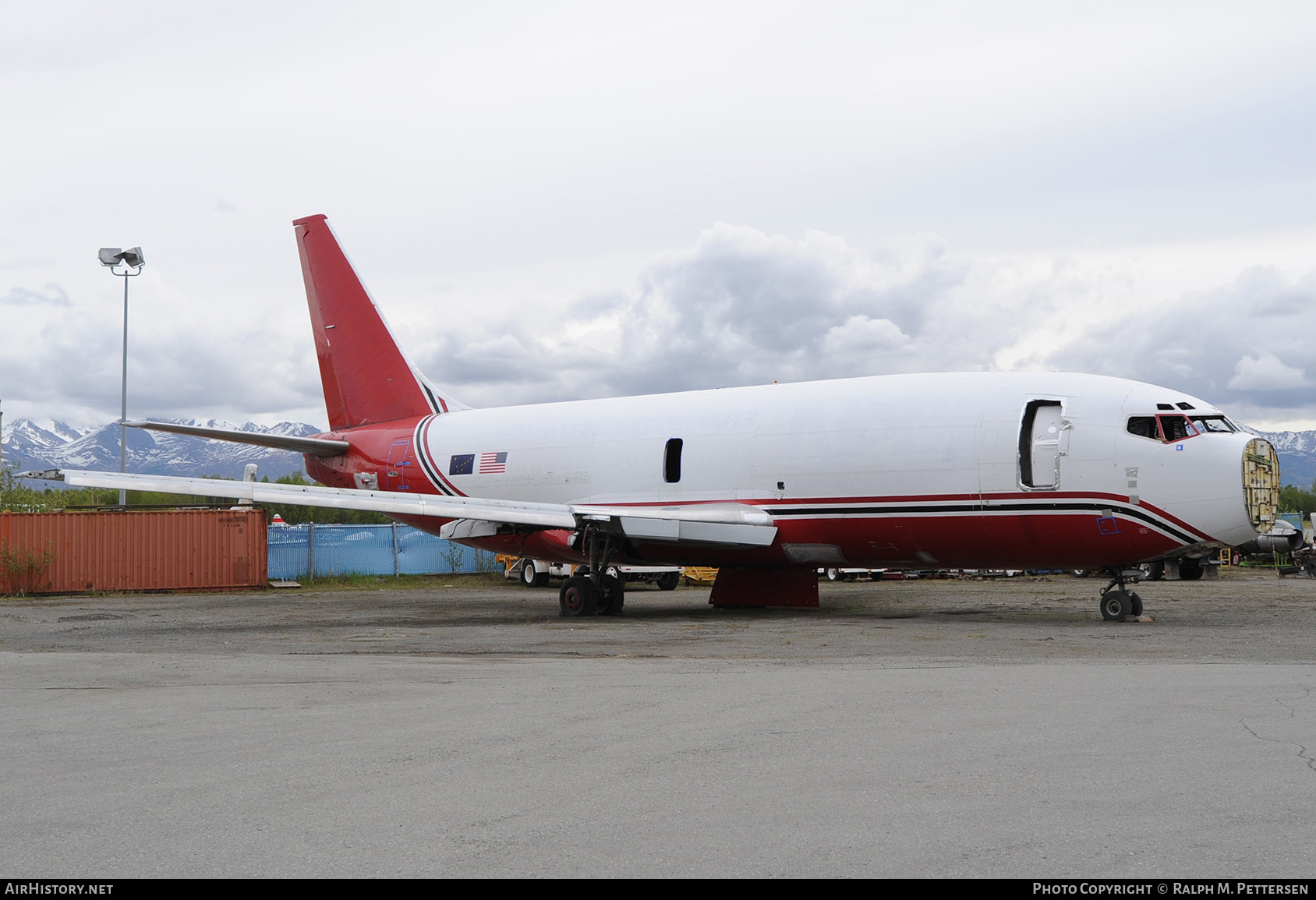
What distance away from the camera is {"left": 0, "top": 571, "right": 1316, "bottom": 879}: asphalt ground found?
4.71 m

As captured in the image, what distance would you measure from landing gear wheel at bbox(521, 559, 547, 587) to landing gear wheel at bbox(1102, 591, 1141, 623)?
64.0ft

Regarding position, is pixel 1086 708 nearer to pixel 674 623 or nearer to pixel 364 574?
pixel 674 623

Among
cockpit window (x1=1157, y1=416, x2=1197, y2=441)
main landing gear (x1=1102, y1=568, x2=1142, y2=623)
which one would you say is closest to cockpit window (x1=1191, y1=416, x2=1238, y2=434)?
cockpit window (x1=1157, y1=416, x2=1197, y2=441)

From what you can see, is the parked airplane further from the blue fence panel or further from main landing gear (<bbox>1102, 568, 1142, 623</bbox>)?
the blue fence panel

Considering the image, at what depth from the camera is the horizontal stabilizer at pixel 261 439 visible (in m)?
22.1

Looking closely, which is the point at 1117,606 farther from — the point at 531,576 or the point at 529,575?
the point at 529,575

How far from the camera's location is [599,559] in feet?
66.8

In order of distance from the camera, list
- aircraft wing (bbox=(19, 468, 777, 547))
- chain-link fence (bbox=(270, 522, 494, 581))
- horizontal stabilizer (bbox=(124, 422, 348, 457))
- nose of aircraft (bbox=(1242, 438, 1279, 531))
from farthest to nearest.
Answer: chain-link fence (bbox=(270, 522, 494, 581)) < horizontal stabilizer (bbox=(124, 422, 348, 457)) < aircraft wing (bbox=(19, 468, 777, 547)) < nose of aircraft (bbox=(1242, 438, 1279, 531))

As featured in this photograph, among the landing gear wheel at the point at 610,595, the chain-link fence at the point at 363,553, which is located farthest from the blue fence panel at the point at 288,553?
the landing gear wheel at the point at 610,595

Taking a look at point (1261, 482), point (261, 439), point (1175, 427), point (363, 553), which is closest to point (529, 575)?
point (363, 553)

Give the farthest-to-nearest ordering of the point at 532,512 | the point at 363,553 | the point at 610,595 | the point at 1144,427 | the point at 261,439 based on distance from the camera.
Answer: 1. the point at 363,553
2. the point at 261,439
3. the point at 610,595
4. the point at 532,512
5. the point at 1144,427

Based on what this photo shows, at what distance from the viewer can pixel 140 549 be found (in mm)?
30391

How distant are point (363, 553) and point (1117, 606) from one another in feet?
87.7
